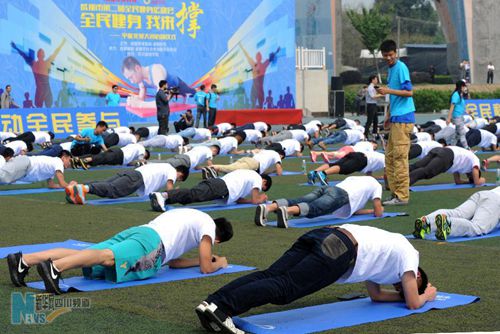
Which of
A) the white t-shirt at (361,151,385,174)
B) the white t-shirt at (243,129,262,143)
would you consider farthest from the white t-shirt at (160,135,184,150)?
the white t-shirt at (361,151,385,174)

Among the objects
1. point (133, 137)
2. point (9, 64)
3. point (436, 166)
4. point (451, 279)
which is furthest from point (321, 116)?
point (451, 279)

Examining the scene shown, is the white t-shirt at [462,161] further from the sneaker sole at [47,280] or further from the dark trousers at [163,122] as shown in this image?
the dark trousers at [163,122]

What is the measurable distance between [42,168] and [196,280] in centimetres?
762

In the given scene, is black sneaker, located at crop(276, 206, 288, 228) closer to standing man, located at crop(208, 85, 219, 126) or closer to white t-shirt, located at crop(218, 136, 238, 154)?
white t-shirt, located at crop(218, 136, 238, 154)

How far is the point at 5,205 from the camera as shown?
13602 millimetres

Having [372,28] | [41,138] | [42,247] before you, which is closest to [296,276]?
[42,247]

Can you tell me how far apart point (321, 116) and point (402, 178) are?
29.0m

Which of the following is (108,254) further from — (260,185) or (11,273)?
(260,185)

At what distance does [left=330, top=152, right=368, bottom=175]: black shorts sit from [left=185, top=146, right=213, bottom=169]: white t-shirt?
3.22m

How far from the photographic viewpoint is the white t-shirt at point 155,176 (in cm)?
1366

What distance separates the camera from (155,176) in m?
13.7

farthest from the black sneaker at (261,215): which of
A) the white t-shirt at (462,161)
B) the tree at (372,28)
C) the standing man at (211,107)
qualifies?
the tree at (372,28)

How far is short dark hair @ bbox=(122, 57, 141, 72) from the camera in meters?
34.8

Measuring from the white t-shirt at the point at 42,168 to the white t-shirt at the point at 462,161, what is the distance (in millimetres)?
5780
